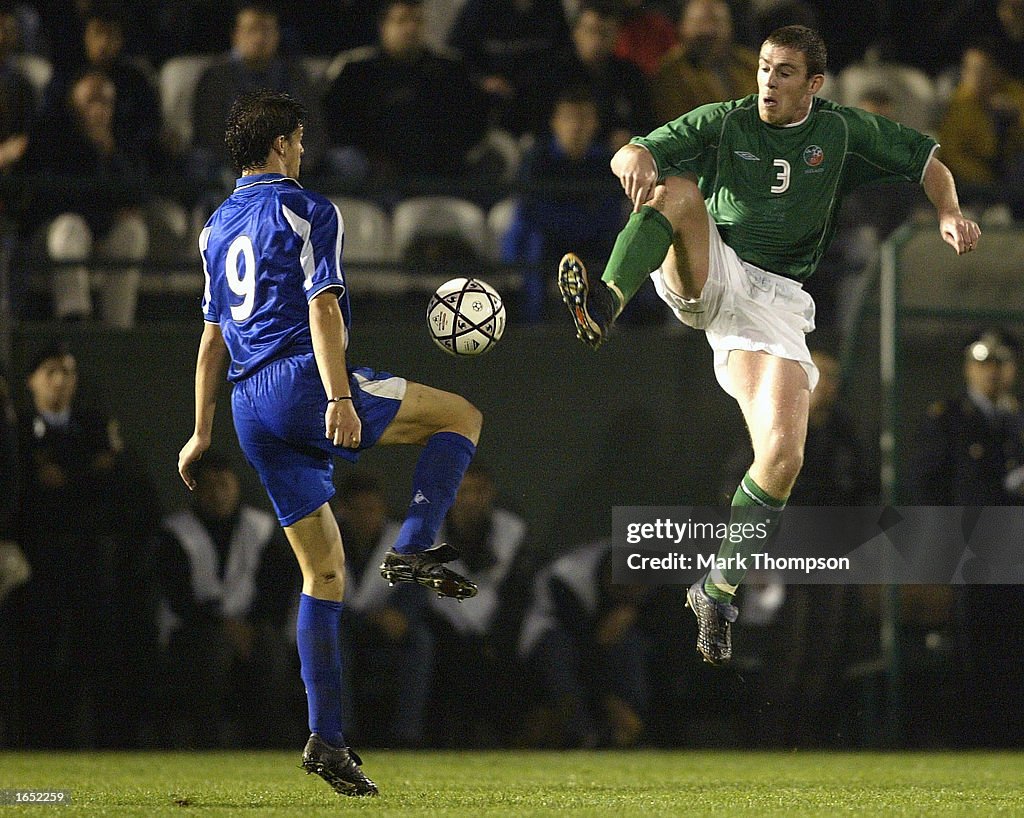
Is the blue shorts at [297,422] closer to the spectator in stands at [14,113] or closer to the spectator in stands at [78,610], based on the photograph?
the spectator in stands at [78,610]

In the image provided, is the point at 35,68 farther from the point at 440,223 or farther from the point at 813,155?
the point at 813,155

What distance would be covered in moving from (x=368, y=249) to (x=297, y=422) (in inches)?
140

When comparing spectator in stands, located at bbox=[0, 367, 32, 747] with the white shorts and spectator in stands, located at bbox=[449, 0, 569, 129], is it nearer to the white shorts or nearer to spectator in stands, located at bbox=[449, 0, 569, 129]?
spectator in stands, located at bbox=[449, 0, 569, 129]

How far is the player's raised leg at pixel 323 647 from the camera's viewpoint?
5.49m

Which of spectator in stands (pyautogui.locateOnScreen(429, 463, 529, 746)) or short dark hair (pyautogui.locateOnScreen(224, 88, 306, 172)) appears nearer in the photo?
short dark hair (pyautogui.locateOnScreen(224, 88, 306, 172))

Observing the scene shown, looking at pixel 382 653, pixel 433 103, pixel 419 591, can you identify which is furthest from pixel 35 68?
pixel 382 653

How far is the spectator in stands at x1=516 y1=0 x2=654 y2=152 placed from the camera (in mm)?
9391

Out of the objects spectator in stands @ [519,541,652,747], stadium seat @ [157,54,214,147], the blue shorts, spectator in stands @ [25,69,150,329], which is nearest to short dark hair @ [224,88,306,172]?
the blue shorts

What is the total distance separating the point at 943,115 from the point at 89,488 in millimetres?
5569

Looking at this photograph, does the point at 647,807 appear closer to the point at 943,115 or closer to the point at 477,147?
the point at 477,147

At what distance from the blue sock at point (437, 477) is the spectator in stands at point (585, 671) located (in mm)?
2770

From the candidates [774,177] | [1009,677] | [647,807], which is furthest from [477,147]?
[647,807]

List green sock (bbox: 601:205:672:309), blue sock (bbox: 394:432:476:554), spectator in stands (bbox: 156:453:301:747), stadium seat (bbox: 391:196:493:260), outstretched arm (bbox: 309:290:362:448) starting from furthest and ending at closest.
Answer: stadium seat (bbox: 391:196:493:260)
spectator in stands (bbox: 156:453:301:747)
green sock (bbox: 601:205:672:309)
blue sock (bbox: 394:432:476:554)
outstretched arm (bbox: 309:290:362:448)

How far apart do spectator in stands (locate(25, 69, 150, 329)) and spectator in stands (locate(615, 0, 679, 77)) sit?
3.18 metres
